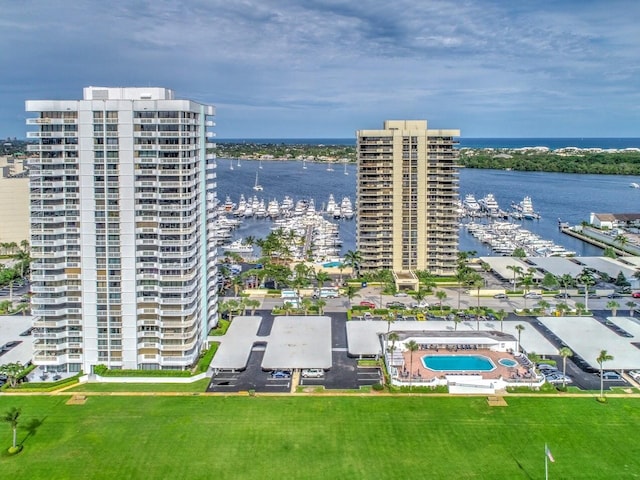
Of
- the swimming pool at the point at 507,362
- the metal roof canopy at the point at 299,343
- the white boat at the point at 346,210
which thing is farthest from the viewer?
the white boat at the point at 346,210

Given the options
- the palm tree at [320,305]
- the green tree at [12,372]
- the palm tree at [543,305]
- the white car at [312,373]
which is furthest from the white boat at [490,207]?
the green tree at [12,372]

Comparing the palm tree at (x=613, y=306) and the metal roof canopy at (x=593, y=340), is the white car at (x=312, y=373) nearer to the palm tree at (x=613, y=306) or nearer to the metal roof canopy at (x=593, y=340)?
the metal roof canopy at (x=593, y=340)

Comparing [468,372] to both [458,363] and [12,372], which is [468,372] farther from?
[12,372]

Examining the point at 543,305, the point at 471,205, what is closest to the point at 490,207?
the point at 471,205

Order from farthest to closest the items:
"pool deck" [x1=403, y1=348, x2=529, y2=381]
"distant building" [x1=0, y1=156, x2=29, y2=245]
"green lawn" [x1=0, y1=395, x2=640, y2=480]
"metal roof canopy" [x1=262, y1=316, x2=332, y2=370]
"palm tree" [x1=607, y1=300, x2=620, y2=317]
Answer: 1. "distant building" [x1=0, y1=156, x2=29, y2=245]
2. "palm tree" [x1=607, y1=300, x2=620, y2=317]
3. "metal roof canopy" [x1=262, y1=316, x2=332, y2=370]
4. "pool deck" [x1=403, y1=348, x2=529, y2=381]
5. "green lawn" [x1=0, y1=395, x2=640, y2=480]

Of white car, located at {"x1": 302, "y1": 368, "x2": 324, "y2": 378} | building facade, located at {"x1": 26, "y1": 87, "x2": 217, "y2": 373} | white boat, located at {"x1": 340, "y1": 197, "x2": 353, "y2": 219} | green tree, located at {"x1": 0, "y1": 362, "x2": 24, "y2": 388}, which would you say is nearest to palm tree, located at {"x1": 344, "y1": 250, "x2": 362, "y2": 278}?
white car, located at {"x1": 302, "y1": 368, "x2": 324, "y2": 378}

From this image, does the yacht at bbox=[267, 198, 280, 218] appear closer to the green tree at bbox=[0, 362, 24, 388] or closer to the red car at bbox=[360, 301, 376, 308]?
the red car at bbox=[360, 301, 376, 308]

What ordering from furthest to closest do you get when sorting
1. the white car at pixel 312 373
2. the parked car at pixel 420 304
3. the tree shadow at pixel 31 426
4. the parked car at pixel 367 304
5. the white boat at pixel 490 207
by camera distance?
the white boat at pixel 490 207 → the parked car at pixel 367 304 → the parked car at pixel 420 304 → the white car at pixel 312 373 → the tree shadow at pixel 31 426
